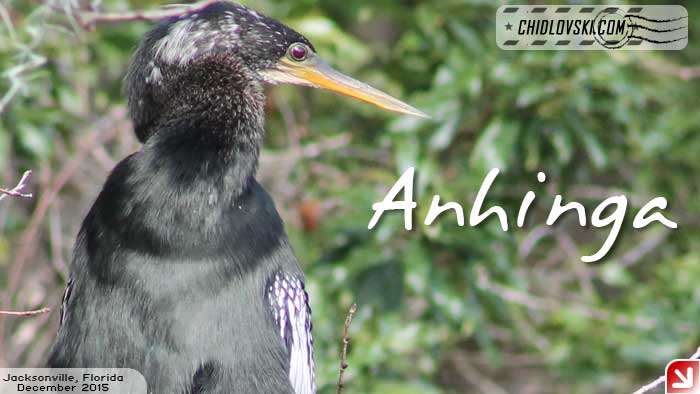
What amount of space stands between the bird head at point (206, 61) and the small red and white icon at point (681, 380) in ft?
4.27

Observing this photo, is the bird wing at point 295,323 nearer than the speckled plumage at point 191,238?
No

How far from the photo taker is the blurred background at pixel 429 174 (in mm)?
4598

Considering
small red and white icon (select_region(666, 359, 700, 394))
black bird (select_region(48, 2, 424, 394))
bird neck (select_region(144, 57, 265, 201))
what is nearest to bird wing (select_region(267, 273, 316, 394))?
black bird (select_region(48, 2, 424, 394))

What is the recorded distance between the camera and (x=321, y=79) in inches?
121

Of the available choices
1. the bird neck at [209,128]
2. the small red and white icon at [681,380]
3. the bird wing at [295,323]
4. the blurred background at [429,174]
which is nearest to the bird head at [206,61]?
the bird neck at [209,128]

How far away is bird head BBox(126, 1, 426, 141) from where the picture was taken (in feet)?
9.43

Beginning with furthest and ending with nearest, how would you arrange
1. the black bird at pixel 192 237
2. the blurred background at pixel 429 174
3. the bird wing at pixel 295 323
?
the blurred background at pixel 429 174, the bird wing at pixel 295 323, the black bird at pixel 192 237

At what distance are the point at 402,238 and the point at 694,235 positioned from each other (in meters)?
1.33

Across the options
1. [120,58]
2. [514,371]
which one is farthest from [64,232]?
[514,371]

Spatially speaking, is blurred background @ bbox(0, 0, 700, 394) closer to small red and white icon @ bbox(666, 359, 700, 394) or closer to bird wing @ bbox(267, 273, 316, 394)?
bird wing @ bbox(267, 273, 316, 394)

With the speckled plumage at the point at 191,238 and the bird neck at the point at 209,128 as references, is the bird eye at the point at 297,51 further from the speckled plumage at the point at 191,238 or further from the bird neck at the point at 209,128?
the bird neck at the point at 209,128

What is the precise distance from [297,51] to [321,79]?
0.32ft

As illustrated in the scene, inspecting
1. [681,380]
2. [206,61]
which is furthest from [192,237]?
[681,380]

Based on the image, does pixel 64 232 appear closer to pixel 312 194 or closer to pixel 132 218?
pixel 312 194
